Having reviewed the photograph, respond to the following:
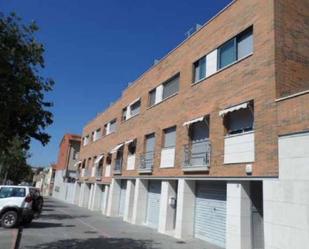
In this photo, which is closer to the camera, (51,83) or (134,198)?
(51,83)

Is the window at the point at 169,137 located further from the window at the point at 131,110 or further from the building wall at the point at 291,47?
the building wall at the point at 291,47

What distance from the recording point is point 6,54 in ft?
26.8

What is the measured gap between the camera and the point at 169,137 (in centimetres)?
1941

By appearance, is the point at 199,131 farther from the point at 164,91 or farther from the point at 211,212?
the point at 164,91

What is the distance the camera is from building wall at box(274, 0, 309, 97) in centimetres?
→ 1179

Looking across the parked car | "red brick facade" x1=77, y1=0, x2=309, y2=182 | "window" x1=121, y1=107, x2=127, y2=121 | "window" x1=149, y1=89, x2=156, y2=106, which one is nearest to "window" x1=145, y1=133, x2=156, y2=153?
"red brick facade" x1=77, y1=0, x2=309, y2=182

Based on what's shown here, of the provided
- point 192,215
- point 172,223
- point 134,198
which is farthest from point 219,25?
point 134,198

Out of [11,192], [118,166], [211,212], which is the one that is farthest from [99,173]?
[211,212]

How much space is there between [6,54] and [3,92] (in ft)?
3.04

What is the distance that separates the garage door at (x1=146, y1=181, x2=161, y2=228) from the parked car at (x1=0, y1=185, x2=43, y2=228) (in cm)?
680

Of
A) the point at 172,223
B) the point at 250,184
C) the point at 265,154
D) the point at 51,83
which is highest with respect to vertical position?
the point at 51,83

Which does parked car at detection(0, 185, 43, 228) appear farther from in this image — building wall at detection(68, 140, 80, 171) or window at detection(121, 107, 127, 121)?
building wall at detection(68, 140, 80, 171)

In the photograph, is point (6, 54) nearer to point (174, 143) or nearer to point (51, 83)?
point (51, 83)

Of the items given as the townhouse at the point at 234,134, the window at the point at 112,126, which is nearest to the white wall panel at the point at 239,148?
the townhouse at the point at 234,134
